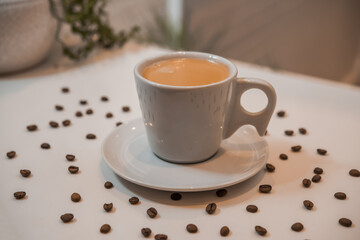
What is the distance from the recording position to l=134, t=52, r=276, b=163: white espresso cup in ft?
2.02

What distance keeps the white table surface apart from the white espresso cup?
7cm

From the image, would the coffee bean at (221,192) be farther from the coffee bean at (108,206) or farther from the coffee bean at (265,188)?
the coffee bean at (108,206)

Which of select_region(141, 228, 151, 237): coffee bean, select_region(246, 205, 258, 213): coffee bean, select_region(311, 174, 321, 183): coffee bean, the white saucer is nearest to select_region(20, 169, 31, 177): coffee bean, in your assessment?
the white saucer

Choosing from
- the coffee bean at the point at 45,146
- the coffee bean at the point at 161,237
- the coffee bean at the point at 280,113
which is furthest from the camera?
the coffee bean at the point at 280,113

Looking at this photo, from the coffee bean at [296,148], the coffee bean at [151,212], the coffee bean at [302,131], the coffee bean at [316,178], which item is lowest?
the coffee bean at [302,131]

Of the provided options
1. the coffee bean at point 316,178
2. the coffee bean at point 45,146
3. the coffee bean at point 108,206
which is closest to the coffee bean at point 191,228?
the coffee bean at point 108,206

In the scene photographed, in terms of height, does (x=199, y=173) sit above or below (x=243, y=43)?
above

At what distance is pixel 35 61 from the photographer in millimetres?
1119

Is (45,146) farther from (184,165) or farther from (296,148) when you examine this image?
(296,148)

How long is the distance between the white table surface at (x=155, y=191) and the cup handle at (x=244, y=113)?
84mm

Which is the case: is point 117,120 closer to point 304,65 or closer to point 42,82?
point 42,82

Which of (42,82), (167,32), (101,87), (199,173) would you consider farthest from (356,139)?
(167,32)

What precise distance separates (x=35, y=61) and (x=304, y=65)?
1966 mm

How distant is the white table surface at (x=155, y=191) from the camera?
59 cm
